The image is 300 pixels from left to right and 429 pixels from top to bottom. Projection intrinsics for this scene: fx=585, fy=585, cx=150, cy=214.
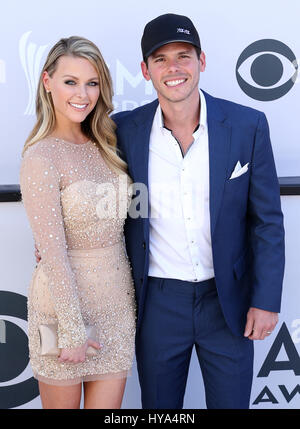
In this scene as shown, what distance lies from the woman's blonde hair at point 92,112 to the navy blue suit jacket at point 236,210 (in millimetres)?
68

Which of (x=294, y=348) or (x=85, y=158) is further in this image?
(x=294, y=348)

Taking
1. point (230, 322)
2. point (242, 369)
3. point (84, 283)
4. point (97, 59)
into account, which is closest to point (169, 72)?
point (97, 59)

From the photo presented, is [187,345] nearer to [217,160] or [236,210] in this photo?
[236,210]

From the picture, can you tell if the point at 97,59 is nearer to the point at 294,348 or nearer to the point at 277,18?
the point at 277,18

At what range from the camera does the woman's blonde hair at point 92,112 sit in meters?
1.85

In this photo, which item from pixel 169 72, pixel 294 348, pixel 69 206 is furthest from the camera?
pixel 294 348

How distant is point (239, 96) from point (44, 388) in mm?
1395

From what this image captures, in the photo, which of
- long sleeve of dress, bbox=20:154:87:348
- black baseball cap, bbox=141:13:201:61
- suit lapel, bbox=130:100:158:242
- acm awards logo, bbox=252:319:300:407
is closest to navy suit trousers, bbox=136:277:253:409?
suit lapel, bbox=130:100:158:242

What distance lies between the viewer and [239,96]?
2.45 metres

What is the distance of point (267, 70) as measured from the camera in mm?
2453

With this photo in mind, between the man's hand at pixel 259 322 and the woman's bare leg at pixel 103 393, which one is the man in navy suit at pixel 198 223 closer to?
the man's hand at pixel 259 322

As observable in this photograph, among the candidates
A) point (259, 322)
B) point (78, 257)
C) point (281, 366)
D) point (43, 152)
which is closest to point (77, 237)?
point (78, 257)

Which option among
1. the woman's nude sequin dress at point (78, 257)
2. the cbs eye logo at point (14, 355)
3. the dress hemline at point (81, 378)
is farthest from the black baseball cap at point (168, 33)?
the cbs eye logo at point (14, 355)

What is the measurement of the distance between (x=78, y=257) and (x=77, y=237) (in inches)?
2.7
